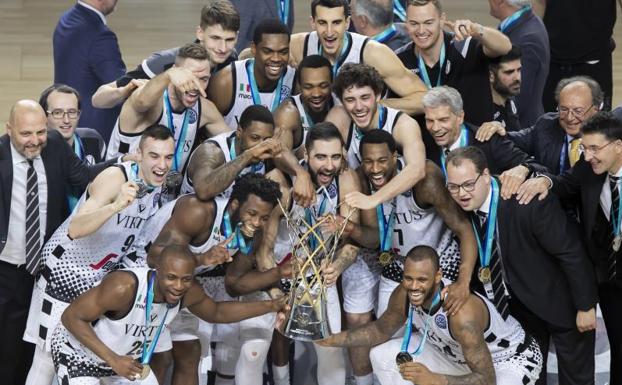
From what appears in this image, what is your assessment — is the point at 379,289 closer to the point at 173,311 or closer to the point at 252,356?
the point at 252,356

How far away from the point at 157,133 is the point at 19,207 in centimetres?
76

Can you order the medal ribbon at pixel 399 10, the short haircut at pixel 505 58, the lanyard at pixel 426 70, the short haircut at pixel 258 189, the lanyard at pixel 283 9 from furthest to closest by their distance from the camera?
the medal ribbon at pixel 399 10
the lanyard at pixel 283 9
the short haircut at pixel 505 58
the lanyard at pixel 426 70
the short haircut at pixel 258 189

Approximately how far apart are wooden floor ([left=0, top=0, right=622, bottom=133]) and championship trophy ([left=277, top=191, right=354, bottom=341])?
433 cm

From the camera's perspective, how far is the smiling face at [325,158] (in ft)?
21.1

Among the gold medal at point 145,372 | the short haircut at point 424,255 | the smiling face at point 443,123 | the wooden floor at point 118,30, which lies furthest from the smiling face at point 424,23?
the wooden floor at point 118,30

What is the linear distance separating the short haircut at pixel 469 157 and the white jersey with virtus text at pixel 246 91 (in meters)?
1.13

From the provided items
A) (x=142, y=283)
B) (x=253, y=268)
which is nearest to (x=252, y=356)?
(x=253, y=268)

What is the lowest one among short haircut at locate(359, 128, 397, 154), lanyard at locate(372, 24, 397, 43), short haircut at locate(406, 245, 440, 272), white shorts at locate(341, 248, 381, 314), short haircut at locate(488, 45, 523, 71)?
white shorts at locate(341, 248, 381, 314)

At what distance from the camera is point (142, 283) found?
19.8 feet

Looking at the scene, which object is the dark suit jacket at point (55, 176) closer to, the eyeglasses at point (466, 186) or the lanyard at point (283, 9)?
the eyeglasses at point (466, 186)

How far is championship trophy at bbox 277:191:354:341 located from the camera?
6.17 metres

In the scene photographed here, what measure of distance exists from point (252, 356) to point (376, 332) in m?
0.65

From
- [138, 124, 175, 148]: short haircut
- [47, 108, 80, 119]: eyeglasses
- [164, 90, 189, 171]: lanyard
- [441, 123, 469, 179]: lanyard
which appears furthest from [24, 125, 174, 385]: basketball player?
[441, 123, 469, 179]: lanyard

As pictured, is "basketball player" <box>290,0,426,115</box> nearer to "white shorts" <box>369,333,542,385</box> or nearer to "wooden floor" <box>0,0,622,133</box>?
"white shorts" <box>369,333,542,385</box>
